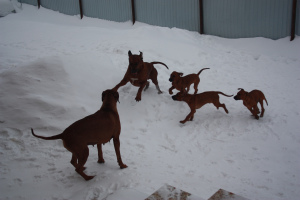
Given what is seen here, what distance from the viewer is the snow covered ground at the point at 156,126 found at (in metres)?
3.42

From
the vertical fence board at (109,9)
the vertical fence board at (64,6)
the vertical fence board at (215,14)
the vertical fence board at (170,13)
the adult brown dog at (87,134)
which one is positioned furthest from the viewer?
the vertical fence board at (64,6)

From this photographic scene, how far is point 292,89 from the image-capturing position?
20.7ft

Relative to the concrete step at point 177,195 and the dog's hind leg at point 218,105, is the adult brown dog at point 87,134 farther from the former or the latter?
the dog's hind leg at point 218,105

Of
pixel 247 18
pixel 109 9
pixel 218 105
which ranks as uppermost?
pixel 109 9

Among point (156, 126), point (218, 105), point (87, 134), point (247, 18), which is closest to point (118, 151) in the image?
point (87, 134)

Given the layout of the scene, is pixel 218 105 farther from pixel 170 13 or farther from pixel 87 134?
pixel 170 13

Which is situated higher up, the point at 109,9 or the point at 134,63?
the point at 109,9

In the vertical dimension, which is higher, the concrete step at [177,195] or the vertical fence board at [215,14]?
the vertical fence board at [215,14]

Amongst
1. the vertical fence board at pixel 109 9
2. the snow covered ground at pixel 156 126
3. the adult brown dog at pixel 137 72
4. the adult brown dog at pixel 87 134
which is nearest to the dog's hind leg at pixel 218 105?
the snow covered ground at pixel 156 126

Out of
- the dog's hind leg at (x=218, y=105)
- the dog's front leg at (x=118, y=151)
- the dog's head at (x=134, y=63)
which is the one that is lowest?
the dog's hind leg at (x=218, y=105)

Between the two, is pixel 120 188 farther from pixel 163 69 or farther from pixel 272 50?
pixel 272 50

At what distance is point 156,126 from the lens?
17.3 ft

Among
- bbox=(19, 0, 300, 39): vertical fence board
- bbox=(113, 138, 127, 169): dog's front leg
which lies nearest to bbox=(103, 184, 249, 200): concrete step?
bbox=(113, 138, 127, 169): dog's front leg

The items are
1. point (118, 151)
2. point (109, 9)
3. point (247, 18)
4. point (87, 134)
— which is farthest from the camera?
point (109, 9)
